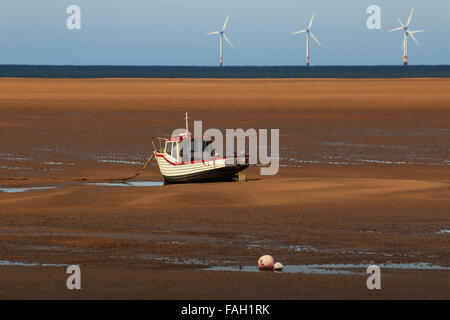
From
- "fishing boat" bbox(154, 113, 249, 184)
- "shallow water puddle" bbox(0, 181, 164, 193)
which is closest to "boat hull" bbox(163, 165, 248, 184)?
"fishing boat" bbox(154, 113, 249, 184)

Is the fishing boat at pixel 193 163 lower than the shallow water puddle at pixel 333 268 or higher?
higher

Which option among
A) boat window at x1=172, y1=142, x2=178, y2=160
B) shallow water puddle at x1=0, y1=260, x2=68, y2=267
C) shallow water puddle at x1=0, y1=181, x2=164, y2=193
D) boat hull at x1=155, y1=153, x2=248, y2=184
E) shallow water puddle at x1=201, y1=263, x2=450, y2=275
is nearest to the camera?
shallow water puddle at x1=201, y1=263, x2=450, y2=275

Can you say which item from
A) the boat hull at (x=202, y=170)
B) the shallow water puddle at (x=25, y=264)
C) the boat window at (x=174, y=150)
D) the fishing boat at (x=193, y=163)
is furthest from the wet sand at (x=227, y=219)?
the boat window at (x=174, y=150)

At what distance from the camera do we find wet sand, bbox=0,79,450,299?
16672mm

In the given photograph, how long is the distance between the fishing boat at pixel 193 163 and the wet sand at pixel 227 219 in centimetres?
99

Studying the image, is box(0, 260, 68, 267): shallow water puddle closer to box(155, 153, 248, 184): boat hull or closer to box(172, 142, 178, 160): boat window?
box(155, 153, 248, 184): boat hull

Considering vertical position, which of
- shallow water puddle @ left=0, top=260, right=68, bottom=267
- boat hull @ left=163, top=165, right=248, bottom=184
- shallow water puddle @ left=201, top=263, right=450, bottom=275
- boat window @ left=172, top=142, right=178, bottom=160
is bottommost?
shallow water puddle @ left=201, top=263, right=450, bottom=275

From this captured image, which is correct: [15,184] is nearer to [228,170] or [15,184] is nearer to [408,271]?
[228,170]

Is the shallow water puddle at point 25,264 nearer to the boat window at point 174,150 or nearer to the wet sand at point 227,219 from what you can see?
the wet sand at point 227,219

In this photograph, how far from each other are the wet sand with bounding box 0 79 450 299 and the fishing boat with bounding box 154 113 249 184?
0.99 meters

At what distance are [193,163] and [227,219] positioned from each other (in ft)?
27.9

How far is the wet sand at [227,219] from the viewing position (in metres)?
16.7
